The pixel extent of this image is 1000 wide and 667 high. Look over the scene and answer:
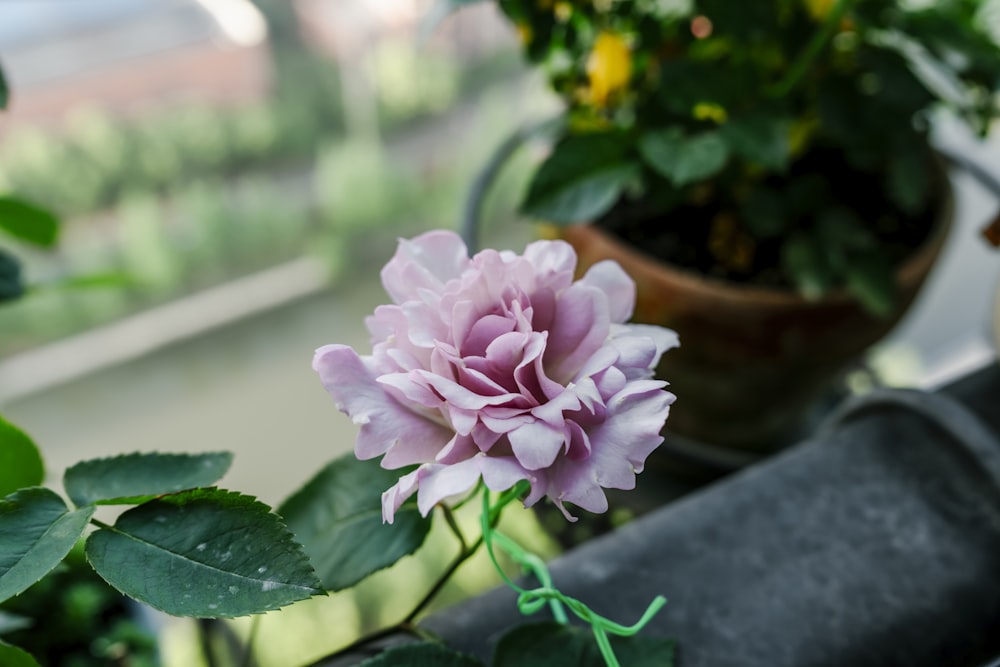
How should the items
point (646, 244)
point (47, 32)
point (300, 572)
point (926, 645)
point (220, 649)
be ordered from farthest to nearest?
1. point (47, 32)
2. point (646, 244)
3. point (220, 649)
4. point (926, 645)
5. point (300, 572)

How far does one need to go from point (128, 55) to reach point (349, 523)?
0.99 meters

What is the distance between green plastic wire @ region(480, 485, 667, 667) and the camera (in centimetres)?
27

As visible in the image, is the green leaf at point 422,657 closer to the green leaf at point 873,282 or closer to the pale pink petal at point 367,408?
the pale pink petal at point 367,408

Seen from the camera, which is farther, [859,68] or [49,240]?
[859,68]

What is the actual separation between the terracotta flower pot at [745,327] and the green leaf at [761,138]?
0.32ft

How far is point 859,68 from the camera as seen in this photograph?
25.6 inches

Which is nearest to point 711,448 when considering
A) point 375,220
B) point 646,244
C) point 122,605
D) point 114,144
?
point 646,244

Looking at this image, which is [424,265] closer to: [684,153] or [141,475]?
[141,475]

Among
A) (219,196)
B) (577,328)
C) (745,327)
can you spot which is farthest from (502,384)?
(219,196)

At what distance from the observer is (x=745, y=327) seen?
617 millimetres

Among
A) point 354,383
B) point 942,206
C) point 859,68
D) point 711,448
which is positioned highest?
point 354,383

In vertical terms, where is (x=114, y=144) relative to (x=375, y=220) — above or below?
above

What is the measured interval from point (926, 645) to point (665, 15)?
498mm

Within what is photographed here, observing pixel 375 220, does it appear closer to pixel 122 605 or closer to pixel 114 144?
pixel 114 144
